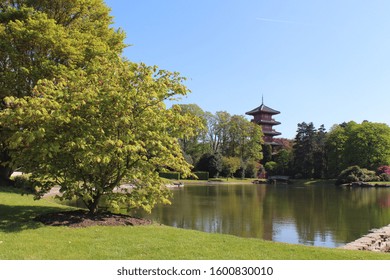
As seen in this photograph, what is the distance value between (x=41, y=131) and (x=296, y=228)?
1007cm

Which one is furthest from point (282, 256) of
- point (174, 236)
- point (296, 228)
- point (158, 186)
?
point (296, 228)

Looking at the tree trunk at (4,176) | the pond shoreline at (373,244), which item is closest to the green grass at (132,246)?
the pond shoreline at (373,244)

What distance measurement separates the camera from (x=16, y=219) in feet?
31.8

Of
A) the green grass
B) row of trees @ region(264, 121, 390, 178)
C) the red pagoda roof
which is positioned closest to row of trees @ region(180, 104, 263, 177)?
row of trees @ region(264, 121, 390, 178)

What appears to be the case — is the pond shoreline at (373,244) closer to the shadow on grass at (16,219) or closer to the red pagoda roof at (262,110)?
the shadow on grass at (16,219)

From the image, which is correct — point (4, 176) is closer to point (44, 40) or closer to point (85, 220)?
point (44, 40)

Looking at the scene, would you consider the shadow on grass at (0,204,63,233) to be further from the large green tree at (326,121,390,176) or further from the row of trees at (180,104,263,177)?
the large green tree at (326,121,390,176)

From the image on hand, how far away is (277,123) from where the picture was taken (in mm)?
79750

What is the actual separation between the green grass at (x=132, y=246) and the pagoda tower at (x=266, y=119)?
233ft

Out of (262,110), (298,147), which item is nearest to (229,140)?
(298,147)

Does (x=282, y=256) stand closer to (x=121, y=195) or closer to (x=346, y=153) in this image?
(x=121, y=195)

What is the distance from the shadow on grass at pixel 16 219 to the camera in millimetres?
8438

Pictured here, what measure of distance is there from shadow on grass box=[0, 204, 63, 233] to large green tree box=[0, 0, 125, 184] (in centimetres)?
452

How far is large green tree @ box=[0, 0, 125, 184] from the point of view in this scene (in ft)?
53.2
